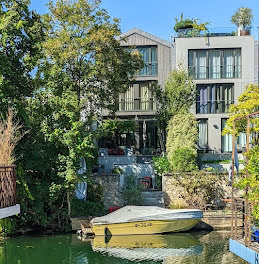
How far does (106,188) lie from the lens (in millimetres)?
26781

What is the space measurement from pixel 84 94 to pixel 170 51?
1038 centimetres

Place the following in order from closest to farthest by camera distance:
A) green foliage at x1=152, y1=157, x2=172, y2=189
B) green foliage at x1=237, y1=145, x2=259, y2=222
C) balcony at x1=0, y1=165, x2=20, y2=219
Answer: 1. balcony at x1=0, y1=165, x2=20, y2=219
2. green foliage at x1=237, y1=145, x2=259, y2=222
3. green foliage at x1=152, y1=157, x2=172, y2=189

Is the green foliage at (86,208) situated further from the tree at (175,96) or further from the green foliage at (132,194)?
the tree at (175,96)

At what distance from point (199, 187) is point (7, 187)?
16533mm

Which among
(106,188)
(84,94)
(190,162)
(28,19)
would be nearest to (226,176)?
(190,162)

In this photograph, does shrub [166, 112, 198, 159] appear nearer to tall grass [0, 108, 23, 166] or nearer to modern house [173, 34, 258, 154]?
modern house [173, 34, 258, 154]

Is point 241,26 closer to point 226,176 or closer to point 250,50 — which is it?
point 250,50

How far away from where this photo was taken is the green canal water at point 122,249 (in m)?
18.8

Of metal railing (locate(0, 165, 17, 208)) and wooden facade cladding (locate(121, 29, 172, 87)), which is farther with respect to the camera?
wooden facade cladding (locate(121, 29, 172, 87))

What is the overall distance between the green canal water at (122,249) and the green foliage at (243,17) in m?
17.3

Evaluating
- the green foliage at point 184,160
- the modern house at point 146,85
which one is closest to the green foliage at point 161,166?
the green foliage at point 184,160

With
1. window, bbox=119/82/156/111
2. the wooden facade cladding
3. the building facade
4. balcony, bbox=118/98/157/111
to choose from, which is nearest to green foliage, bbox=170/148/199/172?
the building facade

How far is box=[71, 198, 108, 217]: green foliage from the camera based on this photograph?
24750 millimetres

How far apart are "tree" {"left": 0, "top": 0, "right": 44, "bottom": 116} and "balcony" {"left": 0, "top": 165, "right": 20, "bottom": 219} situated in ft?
36.1
